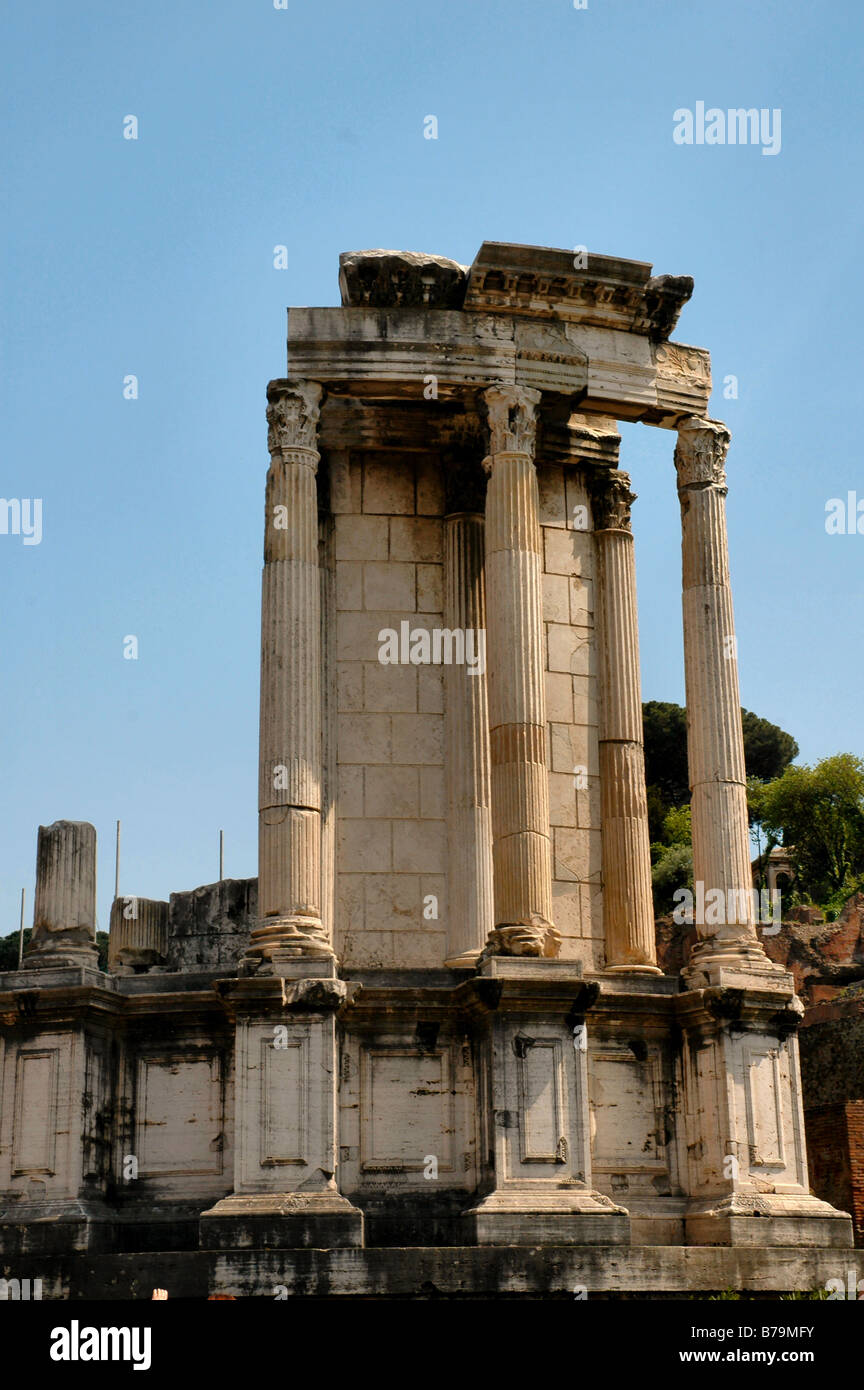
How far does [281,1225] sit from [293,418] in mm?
8901

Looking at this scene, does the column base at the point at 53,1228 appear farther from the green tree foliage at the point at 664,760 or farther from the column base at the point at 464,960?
the green tree foliage at the point at 664,760

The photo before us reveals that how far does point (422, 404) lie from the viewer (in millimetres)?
22062

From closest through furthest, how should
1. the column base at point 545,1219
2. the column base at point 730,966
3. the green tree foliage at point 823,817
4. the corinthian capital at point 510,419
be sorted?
the column base at point 545,1219 → the column base at point 730,966 → the corinthian capital at point 510,419 → the green tree foliage at point 823,817

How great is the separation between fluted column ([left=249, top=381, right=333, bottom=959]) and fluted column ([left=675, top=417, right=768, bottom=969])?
4479 mm

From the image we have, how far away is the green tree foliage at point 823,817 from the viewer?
67.9 meters

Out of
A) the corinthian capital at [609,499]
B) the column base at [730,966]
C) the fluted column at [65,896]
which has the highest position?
the corinthian capital at [609,499]

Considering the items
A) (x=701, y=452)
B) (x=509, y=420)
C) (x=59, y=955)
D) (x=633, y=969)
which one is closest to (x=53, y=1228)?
(x=59, y=955)

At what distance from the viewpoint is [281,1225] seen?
58.1 ft

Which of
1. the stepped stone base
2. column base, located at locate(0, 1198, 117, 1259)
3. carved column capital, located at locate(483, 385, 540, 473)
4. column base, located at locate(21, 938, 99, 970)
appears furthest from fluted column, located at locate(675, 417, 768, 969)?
column base, located at locate(0, 1198, 117, 1259)

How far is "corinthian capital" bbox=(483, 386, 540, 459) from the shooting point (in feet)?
69.7

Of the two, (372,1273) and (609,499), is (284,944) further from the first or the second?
(609,499)

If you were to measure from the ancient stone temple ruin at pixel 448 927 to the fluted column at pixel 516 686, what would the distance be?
0.12 ft

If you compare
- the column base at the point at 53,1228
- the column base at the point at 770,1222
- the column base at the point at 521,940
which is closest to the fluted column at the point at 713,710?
the column base at the point at 521,940

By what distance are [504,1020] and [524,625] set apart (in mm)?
4449
